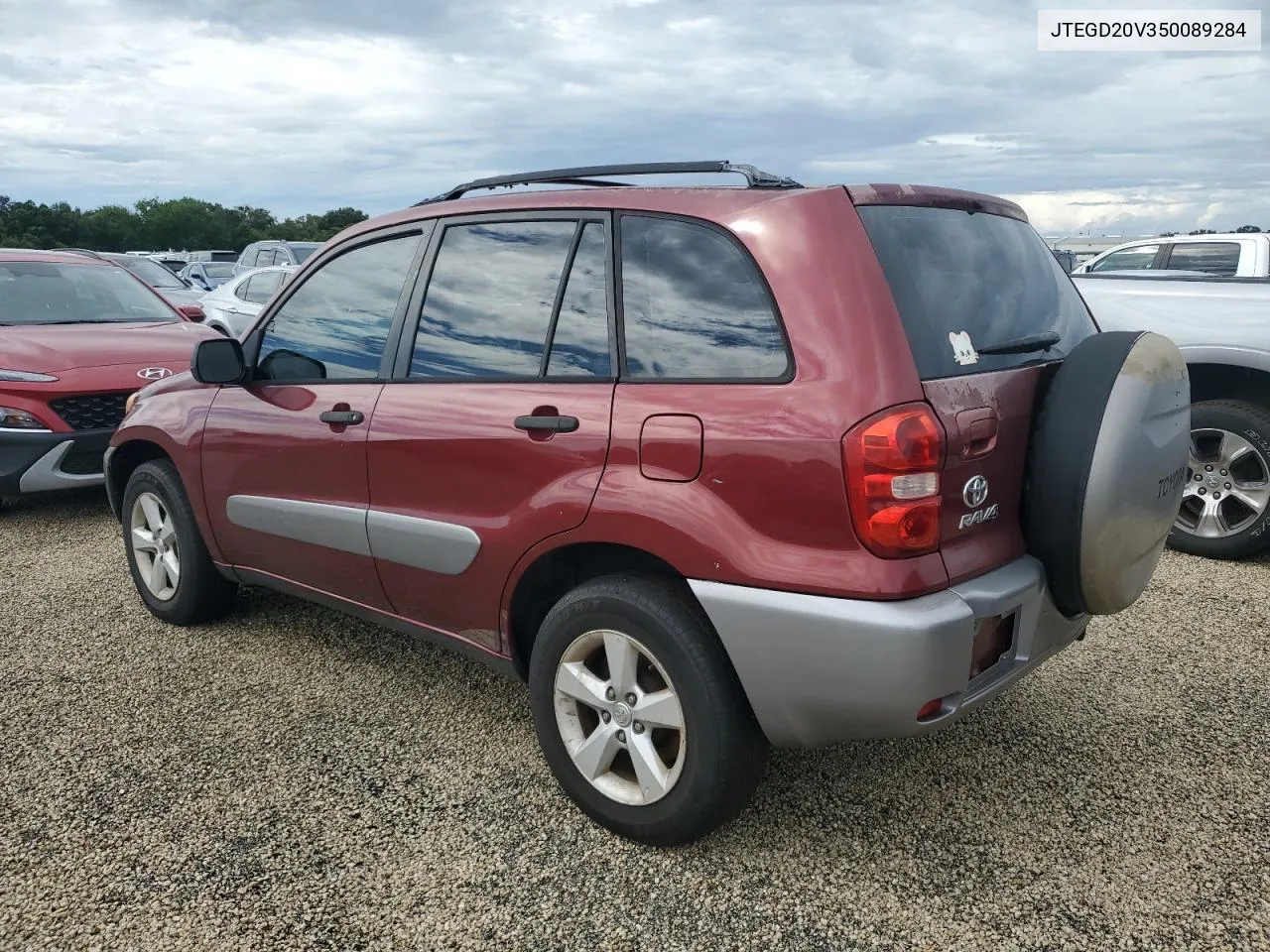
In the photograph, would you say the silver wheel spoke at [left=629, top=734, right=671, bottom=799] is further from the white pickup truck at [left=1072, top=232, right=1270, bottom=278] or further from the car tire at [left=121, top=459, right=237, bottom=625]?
the white pickup truck at [left=1072, top=232, right=1270, bottom=278]

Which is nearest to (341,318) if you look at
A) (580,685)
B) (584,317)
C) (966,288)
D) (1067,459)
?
(584,317)

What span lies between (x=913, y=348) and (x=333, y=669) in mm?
2637

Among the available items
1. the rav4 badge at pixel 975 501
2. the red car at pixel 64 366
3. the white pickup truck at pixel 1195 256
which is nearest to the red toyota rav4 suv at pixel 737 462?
the rav4 badge at pixel 975 501

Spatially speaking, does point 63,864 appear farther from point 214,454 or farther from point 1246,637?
point 1246,637

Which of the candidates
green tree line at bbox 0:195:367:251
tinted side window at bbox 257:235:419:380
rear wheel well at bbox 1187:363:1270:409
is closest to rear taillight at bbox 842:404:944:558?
tinted side window at bbox 257:235:419:380

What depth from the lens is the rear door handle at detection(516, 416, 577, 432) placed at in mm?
2600

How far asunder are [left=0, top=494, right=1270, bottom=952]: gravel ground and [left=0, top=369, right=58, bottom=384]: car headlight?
260cm

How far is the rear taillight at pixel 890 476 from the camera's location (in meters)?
2.16

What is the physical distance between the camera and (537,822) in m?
2.78

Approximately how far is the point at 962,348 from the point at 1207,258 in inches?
206

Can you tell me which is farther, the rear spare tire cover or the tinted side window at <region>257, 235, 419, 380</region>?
the tinted side window at <region>257, 235, 419, 380</region>

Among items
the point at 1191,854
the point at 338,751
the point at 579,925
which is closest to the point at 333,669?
the point at 338,751

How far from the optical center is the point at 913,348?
2.28 m

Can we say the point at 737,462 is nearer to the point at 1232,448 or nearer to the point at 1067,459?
the point at 1067,459
